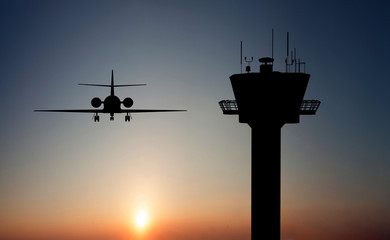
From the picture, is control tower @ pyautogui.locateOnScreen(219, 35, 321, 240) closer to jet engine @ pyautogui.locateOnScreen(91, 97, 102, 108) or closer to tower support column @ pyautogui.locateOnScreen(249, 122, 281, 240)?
tower support column @ pyautogui.locateOnScreen(249, 122, 281, 240)

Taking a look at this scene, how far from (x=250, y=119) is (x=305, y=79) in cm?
858

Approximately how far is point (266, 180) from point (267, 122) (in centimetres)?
726

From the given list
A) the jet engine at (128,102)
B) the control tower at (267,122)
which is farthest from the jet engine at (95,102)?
the control tower at (267,122)

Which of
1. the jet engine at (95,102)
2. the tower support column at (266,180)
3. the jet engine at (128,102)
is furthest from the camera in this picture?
the jet engine at (128,102)

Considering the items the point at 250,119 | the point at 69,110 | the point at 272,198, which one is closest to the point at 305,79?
the point at 250,119

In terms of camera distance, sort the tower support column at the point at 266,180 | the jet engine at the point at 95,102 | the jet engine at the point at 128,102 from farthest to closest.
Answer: the jet engine at the point at 128,102 → the jet engine at the point at 95,102 → the tower support column at the point at 266,180

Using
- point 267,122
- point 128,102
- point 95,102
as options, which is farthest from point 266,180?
point 95,102

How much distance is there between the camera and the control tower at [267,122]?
244 ft

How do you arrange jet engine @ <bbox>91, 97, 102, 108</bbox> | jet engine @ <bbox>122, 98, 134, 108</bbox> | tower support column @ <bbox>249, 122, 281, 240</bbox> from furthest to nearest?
jet engine @ <bbox>122, 98, 134, 108</bbox>, jet engine @ <bbox>91, 97, 102, 108</bbox>, tower support column @ <bbox>249, 122, 281, 240</bbox>

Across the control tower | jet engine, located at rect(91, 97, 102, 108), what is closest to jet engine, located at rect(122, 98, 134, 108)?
jet engine, located at rect(91, 97, 102, 108)

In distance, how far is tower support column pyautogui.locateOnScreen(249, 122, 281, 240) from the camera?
74.4 metres

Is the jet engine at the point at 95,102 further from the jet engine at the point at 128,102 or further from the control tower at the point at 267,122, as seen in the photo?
the control tower at the point at 267,122

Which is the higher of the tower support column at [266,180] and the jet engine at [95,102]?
the jet engine at [95,102]

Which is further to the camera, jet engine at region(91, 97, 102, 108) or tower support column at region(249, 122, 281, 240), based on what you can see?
jet engine at region(91, 97, 102, 108)
